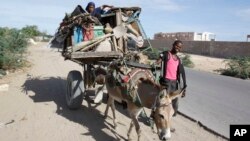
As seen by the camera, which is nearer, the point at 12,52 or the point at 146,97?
the point at 146,97

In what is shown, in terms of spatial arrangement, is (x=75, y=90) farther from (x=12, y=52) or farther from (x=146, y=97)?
(x=12, y=52)

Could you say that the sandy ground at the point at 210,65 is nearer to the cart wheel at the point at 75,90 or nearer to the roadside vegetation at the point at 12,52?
the roadside vegetation at the point at 12,52

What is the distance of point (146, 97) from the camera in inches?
224

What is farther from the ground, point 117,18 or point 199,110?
point 117,18

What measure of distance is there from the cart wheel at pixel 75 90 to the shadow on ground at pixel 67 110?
212mm

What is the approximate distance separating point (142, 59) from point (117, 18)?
1.58m

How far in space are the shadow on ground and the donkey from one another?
1.46 ft

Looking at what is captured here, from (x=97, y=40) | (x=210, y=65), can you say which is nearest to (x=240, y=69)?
(x=210, y=65)

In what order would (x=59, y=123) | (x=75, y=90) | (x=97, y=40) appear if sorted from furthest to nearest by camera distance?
(x=75, y=90) → (x=97, y=40) → (x=59, y=123)

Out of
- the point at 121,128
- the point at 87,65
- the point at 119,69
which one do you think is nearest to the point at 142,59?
the point at 119,69

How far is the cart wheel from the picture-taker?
843 cm

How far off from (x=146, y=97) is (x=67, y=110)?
3.59 metres

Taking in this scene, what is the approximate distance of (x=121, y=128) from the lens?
7332mm

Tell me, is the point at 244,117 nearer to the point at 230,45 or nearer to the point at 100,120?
the point at 100,120
